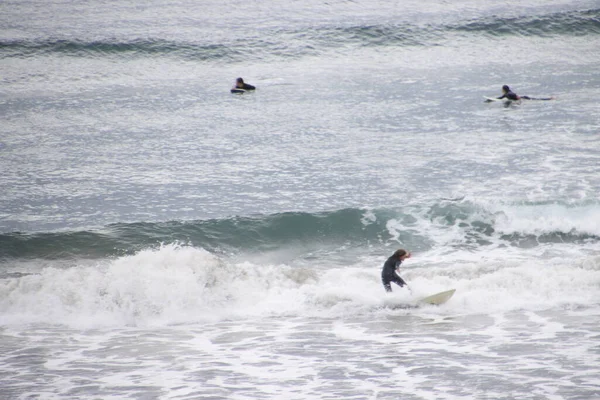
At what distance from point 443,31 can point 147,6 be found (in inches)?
658

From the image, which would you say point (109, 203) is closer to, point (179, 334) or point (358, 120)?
point (179, 334)

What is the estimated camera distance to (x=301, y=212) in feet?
65.5

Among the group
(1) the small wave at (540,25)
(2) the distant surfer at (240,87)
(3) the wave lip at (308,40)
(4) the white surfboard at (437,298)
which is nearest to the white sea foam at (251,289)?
(4) the white surfboard at (437,298)

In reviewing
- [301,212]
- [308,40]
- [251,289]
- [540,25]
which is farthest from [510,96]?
[251,289]

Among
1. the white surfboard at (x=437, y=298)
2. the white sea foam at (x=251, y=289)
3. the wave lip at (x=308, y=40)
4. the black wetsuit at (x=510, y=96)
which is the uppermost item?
the wave lip at (x=308, y=40)

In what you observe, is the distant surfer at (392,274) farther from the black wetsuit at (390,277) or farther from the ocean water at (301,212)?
the ocean water at (301,212)

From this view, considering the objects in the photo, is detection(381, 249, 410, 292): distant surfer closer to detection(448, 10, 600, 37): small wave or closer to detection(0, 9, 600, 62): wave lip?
detection(0, 9, 600, 62): wave lip

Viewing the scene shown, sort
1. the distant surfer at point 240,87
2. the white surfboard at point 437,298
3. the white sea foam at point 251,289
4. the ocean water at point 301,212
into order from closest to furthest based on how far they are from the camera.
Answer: the ocean water at point 301,212
the white surfboard at point 437,298
the white sea foam at point 251,289
the distant surfer at point 240,87

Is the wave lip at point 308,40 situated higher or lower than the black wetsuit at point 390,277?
higher

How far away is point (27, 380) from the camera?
11.5m

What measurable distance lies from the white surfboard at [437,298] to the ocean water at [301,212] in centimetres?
16

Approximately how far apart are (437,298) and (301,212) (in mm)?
5967

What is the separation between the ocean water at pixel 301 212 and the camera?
472 inches

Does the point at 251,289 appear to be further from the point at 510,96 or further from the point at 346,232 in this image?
the point at 510,96
